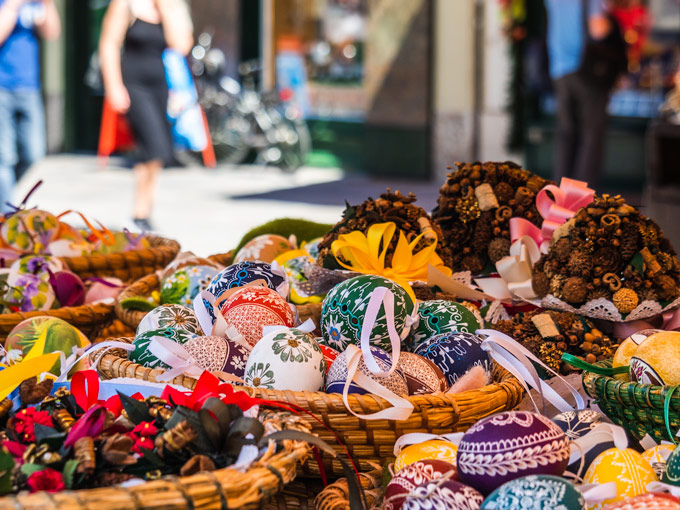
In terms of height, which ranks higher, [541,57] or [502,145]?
[541,57]

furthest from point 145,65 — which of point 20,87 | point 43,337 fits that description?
point 43,337

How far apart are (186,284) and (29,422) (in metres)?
0.91

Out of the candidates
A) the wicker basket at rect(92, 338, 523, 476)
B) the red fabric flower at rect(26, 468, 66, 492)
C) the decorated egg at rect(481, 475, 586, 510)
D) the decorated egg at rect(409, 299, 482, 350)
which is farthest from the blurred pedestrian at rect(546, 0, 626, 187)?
the red fabric flower at rect(26, 468, 66, 492)

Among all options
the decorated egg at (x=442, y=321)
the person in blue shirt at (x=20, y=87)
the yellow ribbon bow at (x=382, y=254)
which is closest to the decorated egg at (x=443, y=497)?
the decorated egg at (x=442, y=321)

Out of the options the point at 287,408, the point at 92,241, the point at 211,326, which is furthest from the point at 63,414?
the point at 92,241

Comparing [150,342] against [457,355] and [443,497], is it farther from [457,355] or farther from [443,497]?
[443,497]

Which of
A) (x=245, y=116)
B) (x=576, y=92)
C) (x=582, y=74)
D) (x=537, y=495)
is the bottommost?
(x=245, y=116)

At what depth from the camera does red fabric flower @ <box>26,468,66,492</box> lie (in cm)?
104

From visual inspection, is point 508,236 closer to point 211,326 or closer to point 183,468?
point 211,326

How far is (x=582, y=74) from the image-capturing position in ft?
20.7

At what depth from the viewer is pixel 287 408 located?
51.4 inches

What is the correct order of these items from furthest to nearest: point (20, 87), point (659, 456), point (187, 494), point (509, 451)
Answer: point (20, 87) < point (659, 456) < point (509, 451) < point (187, 494)

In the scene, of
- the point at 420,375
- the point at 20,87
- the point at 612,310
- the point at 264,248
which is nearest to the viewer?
the point at 420,375

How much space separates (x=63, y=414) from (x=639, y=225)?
1.20 meters
